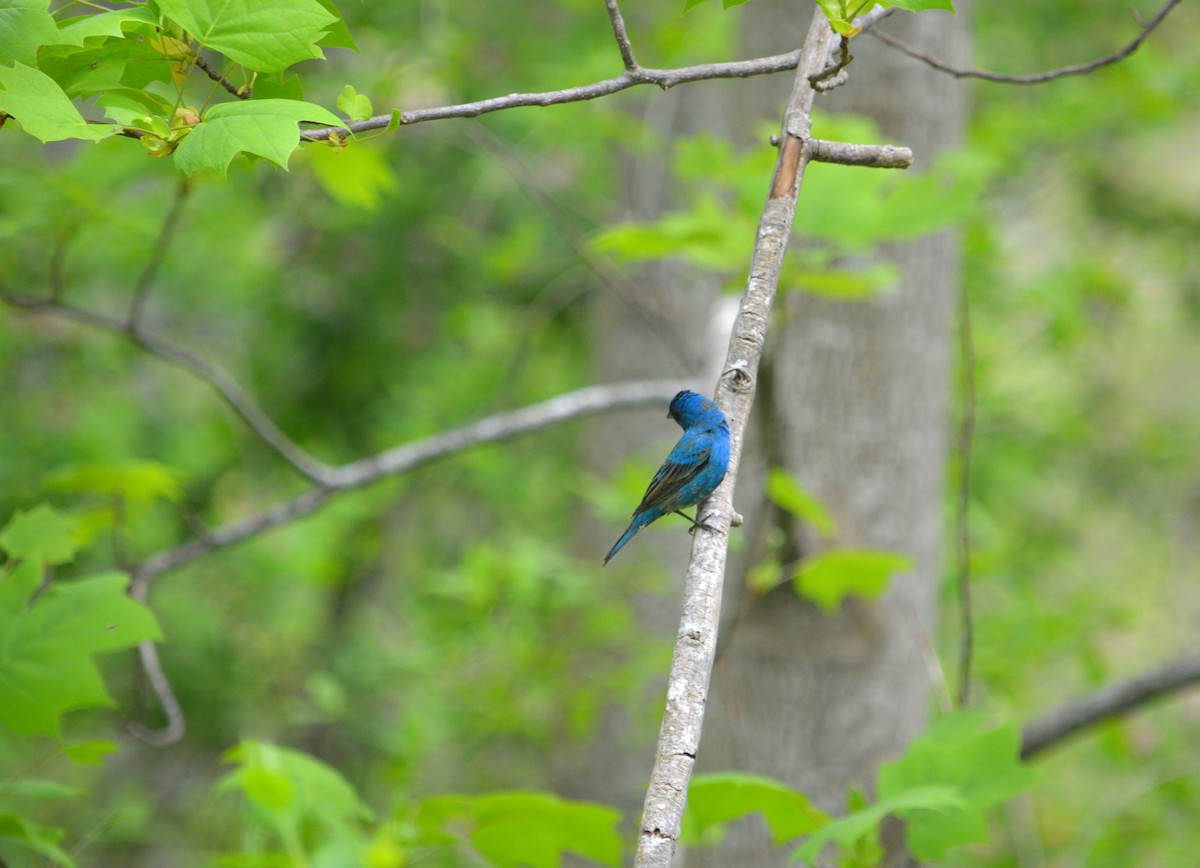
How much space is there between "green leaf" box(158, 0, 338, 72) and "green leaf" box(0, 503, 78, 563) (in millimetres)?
1116

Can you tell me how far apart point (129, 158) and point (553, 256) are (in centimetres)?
409

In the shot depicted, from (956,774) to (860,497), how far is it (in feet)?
4.04

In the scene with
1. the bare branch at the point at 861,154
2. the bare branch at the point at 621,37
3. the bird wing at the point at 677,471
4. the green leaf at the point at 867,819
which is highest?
the bare branch at the point at 621,37

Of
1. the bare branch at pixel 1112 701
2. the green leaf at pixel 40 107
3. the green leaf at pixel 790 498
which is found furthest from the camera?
the bare branch at pixel 1112 701

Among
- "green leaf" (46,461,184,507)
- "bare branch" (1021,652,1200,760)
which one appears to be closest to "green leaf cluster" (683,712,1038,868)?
"bare branch" (1021,652,1200,760)

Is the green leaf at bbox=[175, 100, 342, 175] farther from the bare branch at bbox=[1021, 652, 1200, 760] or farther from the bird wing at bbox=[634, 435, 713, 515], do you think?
the bare branch at bbox=[1021, 652, 1200, 760]

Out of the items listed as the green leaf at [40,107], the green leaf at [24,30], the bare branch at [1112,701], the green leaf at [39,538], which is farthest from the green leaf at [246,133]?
the bare branch at [1112,701]

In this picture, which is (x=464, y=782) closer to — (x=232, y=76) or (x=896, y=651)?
(x=896, y=651)

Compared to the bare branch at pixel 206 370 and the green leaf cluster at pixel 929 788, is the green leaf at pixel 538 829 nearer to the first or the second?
the green leaf cluster at pixel 929 788

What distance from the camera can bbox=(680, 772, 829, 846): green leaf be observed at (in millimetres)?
1863

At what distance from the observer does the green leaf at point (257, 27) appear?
138cm

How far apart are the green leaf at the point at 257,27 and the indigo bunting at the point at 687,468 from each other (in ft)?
2.98

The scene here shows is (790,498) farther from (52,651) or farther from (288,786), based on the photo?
(52,651)

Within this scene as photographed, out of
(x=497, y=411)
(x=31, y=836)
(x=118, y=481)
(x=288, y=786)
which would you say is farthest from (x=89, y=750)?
(x=497, y=411)
